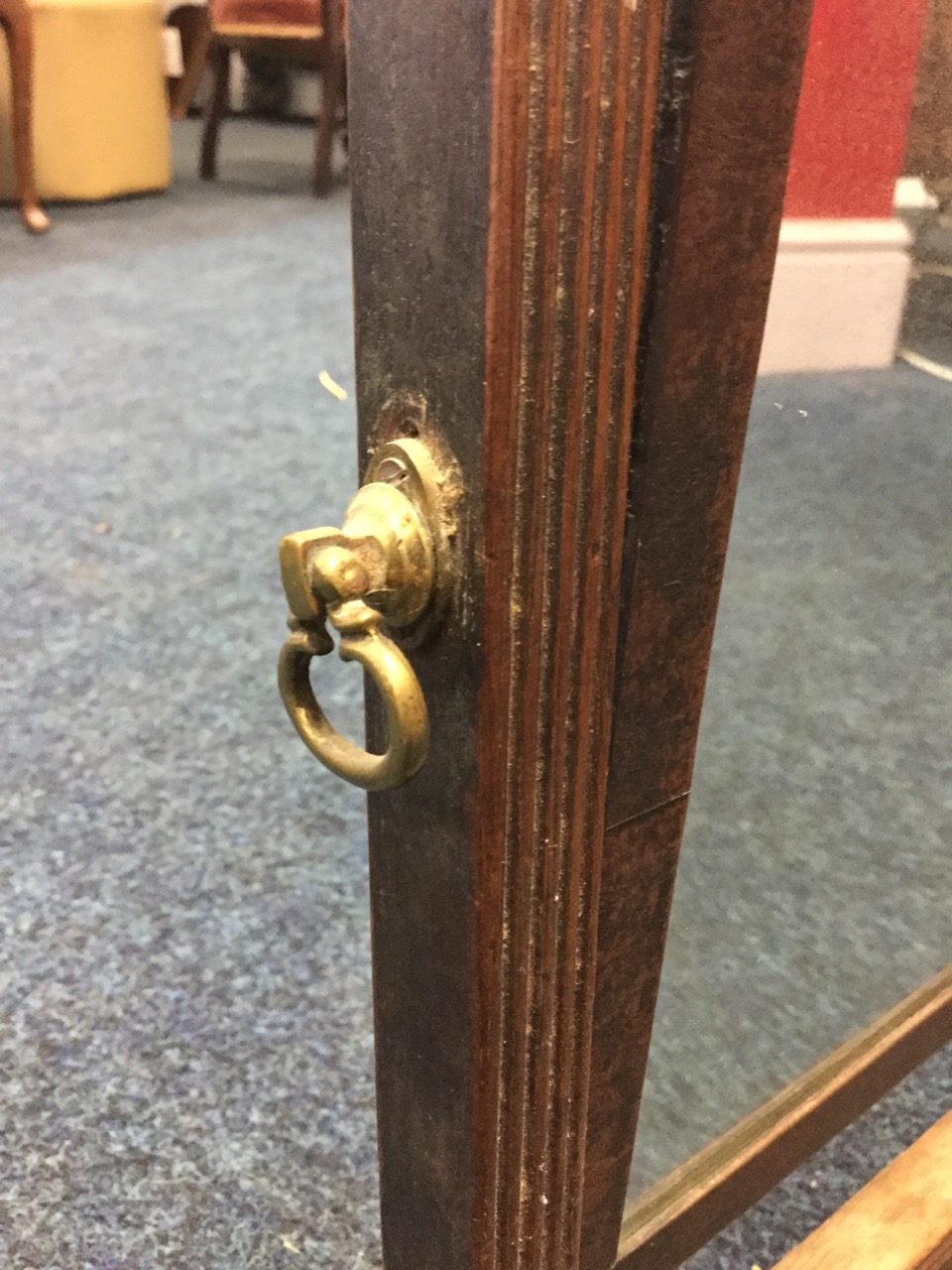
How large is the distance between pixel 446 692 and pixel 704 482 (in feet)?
0.31

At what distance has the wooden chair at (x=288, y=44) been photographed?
9.73 feet

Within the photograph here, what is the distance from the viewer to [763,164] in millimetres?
286

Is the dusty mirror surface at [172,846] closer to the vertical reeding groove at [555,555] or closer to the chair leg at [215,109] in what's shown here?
the vertical reeding groove at [555,555]

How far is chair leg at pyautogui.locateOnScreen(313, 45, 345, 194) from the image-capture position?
298cm

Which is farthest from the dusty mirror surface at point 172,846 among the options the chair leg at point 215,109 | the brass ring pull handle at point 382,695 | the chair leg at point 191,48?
the chair leg at point 191,48

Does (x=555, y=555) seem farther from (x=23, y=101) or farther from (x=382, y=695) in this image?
(x=23, y=101)

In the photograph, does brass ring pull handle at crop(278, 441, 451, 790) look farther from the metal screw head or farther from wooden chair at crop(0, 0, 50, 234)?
wooden chair at crop(0, 0, 50, 234)

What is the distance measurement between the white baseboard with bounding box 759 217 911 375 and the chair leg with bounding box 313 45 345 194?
2.84 meters

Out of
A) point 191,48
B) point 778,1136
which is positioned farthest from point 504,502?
point 191,48

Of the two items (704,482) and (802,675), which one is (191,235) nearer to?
(802,675)

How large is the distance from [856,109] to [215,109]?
3240 millimetres

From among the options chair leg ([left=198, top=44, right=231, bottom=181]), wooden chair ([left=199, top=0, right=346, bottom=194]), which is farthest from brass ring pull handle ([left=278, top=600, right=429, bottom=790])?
chair leg ([left=198, top=44, right=231, bottom=181])

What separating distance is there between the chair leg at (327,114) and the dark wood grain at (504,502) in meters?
3.02

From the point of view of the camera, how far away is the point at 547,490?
276 millimetres
